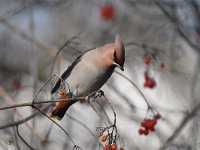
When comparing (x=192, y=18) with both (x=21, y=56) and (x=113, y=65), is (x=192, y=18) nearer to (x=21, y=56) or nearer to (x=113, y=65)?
(x=113, y=65)

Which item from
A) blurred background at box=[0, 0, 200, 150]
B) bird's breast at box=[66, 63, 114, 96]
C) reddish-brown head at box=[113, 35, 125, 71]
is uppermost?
blurred background at box=[0, 0, 200, 150]

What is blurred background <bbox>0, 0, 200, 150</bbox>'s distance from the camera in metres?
3.42

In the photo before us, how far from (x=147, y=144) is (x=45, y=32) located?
600 cm

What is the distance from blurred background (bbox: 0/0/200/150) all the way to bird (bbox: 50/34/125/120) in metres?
0.10

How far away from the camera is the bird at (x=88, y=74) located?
3318mm

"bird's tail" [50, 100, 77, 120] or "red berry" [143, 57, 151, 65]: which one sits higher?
"red berry" [143, 57, 151, 65]

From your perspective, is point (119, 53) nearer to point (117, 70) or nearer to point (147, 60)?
point (147, 60)

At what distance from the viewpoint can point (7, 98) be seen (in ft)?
11.0

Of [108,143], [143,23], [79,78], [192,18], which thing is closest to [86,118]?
[192,18]

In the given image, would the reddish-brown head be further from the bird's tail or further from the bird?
the bird's tail

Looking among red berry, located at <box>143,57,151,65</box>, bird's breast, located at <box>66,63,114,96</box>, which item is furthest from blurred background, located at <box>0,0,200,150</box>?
bird's breast, located at <box>66,63,114,96</box>

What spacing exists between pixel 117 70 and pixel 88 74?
104 inches

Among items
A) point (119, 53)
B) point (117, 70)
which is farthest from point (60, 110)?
point (117, 70)

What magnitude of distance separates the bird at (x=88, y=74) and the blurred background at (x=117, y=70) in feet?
0.34
